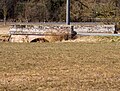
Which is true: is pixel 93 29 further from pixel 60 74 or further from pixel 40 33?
pixel 60 74

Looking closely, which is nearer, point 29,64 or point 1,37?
point 29,64

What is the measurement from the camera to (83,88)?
1020 cm

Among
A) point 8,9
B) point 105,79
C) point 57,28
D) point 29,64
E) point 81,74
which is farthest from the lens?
point 8,9

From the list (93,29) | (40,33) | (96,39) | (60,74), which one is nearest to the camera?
(60,74)

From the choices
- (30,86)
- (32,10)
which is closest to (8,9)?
(32,10)

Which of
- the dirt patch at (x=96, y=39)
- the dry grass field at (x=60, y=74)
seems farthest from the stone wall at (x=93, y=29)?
the dry grass field at (x=60, y=74)

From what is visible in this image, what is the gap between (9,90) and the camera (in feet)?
32.5

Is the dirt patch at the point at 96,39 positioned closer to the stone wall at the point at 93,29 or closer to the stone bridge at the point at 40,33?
the stone bridge at the point at 40,33

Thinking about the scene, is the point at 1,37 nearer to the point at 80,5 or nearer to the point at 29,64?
the point at 29,64

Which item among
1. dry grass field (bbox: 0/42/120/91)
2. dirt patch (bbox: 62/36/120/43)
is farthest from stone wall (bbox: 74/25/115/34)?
dry grass field (bbox: 0/42/120/91)

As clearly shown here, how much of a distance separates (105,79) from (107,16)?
40.2 meters

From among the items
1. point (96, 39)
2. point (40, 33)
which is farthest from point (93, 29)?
point (40, 33)

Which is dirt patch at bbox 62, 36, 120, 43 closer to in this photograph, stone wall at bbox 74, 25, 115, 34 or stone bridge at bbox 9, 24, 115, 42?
stone bridge at bbox 9, 24, 115, 42

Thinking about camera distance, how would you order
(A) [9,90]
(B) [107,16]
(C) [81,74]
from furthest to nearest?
(B) [107,16], (C) [81,74], (A) [9,90]
